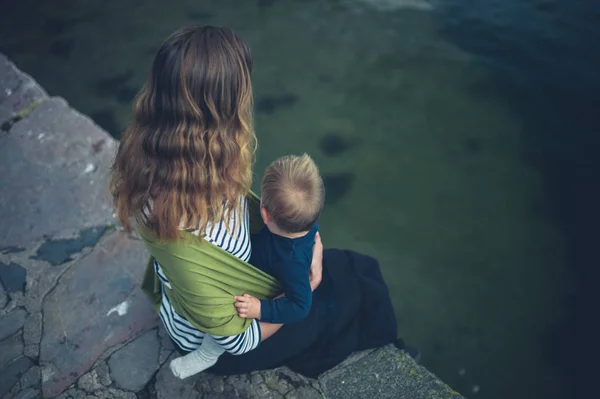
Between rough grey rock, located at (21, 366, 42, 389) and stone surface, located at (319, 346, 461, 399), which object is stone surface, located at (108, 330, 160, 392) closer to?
rough grey rock, located at (21, 366, 42, 389)

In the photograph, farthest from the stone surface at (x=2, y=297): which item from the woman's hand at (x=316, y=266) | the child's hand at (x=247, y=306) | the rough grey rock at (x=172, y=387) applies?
the woman's hand at (x=316, y=266)

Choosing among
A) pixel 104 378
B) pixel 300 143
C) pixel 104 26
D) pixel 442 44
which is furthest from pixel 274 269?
pixel 104 26

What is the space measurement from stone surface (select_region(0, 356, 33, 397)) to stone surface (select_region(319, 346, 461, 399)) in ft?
3.87

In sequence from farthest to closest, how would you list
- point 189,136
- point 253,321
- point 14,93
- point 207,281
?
A: 1. point 14,93
2. point 253,321
3. point 207,281
4. point 189,136

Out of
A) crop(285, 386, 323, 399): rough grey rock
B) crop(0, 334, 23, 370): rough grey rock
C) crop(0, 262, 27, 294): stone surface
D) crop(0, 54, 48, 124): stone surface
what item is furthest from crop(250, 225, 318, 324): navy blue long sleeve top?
crop(0, 54, 48, 124): stone surface

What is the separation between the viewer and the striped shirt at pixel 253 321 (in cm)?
144

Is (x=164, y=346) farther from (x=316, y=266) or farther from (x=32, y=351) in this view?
(x=316, y=266)

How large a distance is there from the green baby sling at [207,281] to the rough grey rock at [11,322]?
0.87m

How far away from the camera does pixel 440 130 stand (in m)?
3.86

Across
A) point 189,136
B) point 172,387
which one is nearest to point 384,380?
point 172,387

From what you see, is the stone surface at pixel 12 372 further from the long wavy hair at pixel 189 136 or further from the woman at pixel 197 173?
the long wavy hair at pixel 189 136

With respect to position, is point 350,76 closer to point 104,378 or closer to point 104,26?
point 104,26

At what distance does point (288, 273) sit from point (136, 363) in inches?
33.0

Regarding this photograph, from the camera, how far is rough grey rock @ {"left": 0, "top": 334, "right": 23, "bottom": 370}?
196cm
